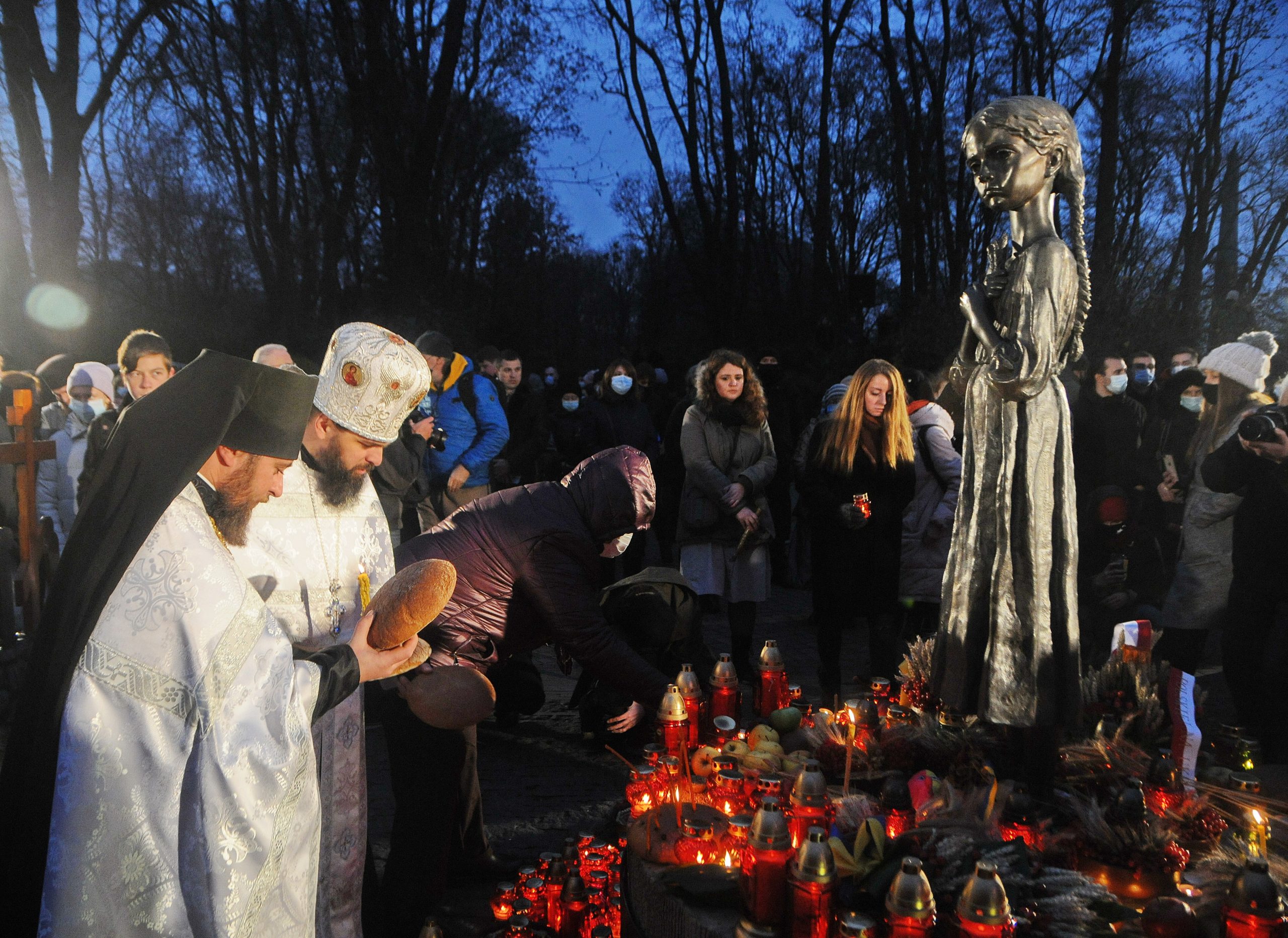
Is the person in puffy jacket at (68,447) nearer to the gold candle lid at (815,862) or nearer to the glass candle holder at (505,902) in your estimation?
the glass candle holder at (505,902)

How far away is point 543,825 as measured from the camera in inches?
175

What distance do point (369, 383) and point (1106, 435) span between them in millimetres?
5845

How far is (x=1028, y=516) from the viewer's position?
Answer: 3221 millimetres

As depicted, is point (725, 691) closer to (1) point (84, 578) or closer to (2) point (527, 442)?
(1) point (84, 578)

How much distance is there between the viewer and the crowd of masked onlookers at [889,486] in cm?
498

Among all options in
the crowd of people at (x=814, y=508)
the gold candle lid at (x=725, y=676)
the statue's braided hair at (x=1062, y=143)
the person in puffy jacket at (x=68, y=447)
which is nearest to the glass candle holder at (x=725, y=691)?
the gold candle lid at (x=725, y=676)

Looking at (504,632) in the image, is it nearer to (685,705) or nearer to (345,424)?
(685,705)

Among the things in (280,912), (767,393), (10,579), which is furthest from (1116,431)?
(10,579)

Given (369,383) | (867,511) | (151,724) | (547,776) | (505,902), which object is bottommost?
(547,776)

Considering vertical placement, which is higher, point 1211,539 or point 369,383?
point 369,383

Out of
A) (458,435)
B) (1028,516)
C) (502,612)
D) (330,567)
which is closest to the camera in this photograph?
(330,567)

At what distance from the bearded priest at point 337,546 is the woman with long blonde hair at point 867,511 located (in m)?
2.83

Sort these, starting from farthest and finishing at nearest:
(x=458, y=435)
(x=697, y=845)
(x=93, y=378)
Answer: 1. (x=93, y=378)
2. (x=458, y=435)
3. (x=697, y=845)

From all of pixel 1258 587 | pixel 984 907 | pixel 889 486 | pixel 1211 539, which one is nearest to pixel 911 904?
pixel 984 907
